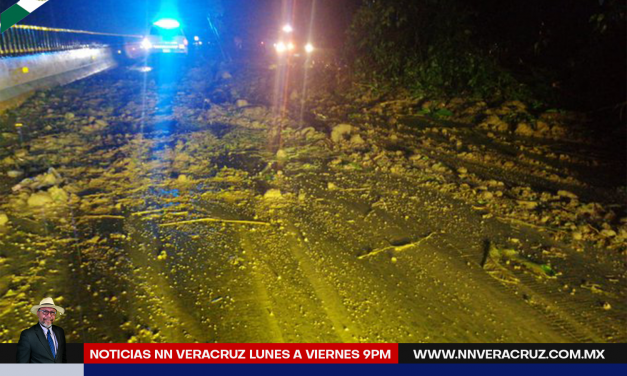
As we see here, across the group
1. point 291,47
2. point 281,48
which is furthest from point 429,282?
point 281,48

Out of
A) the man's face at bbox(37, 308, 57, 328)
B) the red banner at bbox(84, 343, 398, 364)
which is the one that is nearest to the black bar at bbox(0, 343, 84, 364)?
the red banner at bbox(84, 343, 398, 364)

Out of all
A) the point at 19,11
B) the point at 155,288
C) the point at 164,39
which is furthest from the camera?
the point at 164,39

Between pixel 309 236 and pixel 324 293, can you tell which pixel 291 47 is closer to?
pixel 309 236

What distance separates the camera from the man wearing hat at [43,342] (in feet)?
7.76

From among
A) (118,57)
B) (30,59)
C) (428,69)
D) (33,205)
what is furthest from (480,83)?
(118,57)

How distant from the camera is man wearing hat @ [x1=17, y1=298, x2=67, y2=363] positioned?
7.76ft

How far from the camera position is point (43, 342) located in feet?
7.90

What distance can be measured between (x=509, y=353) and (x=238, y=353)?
5.70 ft

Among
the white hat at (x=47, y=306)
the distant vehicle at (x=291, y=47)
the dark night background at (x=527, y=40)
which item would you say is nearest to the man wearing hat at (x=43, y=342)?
the white hat at (x=47, y=306)

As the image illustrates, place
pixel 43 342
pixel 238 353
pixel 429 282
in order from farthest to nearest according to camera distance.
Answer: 1. pixel 429 282
2. pixel 238 353
3. pixel 43 342

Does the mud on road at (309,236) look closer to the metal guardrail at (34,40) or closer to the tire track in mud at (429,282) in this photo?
the tire track in mud at (429,282)

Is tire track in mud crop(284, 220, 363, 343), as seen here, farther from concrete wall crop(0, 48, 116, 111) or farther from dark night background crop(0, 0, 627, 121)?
concrete wall crop(0, 48, 116, 111)

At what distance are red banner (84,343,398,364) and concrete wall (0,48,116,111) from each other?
8850mm

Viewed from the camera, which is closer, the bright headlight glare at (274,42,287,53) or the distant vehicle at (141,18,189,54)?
the bright headlight glare at (274,42,287,53)
